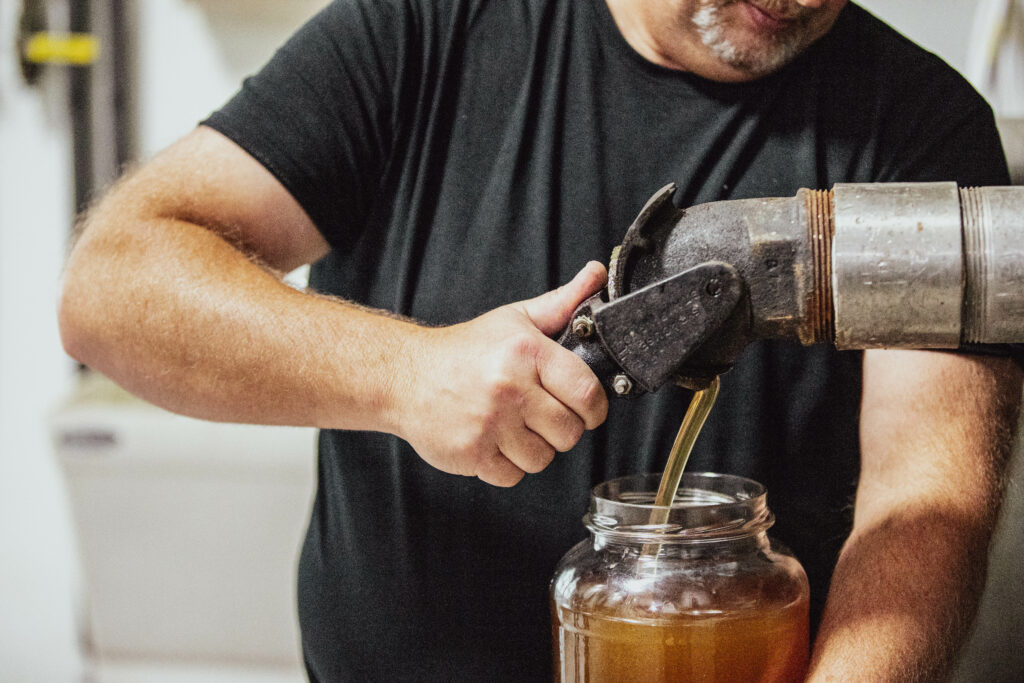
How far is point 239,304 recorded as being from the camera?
86 cm

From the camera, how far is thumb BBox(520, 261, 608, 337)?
678mm

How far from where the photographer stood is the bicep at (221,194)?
37.0 inches

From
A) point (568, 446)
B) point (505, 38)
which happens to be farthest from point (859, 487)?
point (505, 38)

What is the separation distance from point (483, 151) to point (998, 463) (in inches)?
22.0

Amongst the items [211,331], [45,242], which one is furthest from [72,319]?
[45,242]

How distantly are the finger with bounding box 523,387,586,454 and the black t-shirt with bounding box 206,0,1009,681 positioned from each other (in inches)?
9.1

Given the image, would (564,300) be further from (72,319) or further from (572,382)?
(72,319)

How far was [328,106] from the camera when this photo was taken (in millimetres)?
954

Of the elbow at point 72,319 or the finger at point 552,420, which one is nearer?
the finger at point 552,420

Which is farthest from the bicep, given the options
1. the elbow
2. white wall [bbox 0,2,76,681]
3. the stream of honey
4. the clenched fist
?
white wall [bbox 0,2,76,681]

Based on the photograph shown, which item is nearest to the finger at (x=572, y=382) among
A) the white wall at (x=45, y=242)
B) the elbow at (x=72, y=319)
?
the elbow at (x=72, y=319)

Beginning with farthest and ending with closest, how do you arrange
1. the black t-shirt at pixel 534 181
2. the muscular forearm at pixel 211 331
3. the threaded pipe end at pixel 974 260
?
the black t-shirt at pixel 534 181 → the muscular forearm at pixel 211 331 → the threaded pipe end at pixel 974 260

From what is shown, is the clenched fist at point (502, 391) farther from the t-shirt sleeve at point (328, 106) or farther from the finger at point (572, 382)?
the t-shirt sleeve at point (328, 106)

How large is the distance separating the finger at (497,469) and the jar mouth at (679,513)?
7cm
